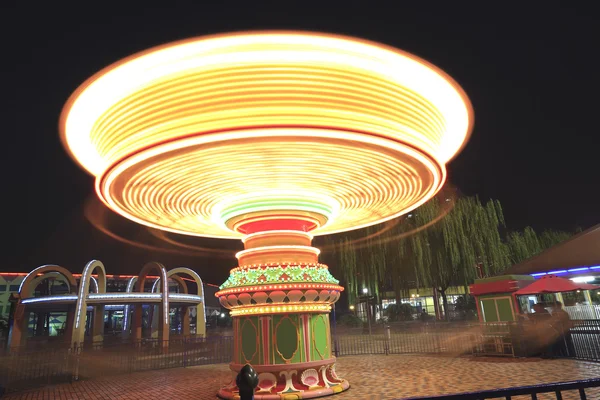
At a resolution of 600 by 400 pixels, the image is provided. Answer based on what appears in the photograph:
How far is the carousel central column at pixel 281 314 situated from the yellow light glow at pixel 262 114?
2.17 metres

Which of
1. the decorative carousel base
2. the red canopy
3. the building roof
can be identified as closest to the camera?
the decorative carousel base

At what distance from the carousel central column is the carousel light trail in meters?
0.03

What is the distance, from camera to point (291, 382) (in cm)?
835

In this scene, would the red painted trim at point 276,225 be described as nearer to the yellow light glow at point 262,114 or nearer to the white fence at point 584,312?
the yellow light glow at point 262,114

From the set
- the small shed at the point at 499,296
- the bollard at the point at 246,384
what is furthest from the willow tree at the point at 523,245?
the bollard at the point at 246,384

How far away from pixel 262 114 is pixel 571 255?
20.7m

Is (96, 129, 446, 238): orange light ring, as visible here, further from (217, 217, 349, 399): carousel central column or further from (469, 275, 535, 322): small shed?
(469, 275, 535, 322): small shed

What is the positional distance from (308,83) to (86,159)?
4621 mm

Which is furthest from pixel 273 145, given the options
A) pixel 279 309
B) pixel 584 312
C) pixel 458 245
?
pixel 458 245

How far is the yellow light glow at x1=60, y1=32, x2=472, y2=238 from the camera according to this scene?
5.29 metres

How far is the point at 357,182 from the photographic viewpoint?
7.84 metres

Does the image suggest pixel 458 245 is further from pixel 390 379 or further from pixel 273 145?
pixel 273 145

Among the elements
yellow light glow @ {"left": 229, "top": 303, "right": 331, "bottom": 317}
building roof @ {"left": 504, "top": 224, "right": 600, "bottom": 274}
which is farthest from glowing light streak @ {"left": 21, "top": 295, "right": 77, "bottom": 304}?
building roof @ {"left": 504, "top": 224, "right": 600, "bottom": 274}

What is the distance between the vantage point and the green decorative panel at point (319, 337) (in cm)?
873
